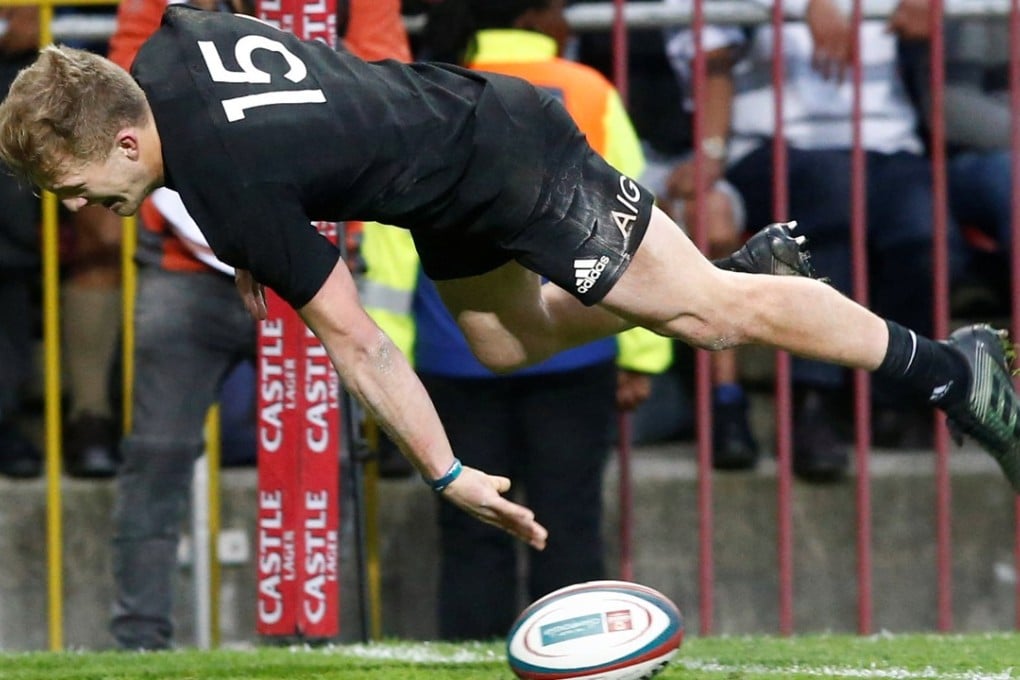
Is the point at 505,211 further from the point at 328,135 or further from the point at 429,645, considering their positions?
the point at 429,645

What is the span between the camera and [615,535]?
6371 mm

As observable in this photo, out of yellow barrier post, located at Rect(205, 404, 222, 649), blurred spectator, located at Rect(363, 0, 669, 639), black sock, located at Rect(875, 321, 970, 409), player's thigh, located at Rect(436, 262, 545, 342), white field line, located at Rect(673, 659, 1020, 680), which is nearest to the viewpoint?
white field line, located at Rect(673, 659, 1020, 680)

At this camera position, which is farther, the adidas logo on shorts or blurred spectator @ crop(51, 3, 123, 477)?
blurred spectator @ crop(51, 3, 123, 477)

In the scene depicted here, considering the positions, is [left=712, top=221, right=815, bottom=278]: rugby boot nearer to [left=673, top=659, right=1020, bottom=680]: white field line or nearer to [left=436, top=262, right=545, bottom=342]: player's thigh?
[left=436, top=262, right=545, bottom=342]: player's thigh

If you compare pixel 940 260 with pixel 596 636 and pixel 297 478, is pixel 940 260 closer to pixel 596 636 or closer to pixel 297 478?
pixel 297 478

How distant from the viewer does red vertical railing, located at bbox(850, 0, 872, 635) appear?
5.82 m

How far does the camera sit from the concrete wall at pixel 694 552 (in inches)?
248

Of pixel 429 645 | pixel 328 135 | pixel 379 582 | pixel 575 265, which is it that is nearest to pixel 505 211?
pixel 575 265

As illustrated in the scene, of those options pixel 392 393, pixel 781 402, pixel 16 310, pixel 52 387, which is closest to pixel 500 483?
pixel 392 393

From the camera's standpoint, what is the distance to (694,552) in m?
6.42

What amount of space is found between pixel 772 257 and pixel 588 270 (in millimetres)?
646

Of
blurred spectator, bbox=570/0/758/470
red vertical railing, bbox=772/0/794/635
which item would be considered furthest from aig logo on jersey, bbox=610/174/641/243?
Answer: blurred spectator, bbox=570/0/758/470

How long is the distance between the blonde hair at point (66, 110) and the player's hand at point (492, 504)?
1.00 meters

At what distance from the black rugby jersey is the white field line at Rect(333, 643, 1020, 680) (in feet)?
3.89
